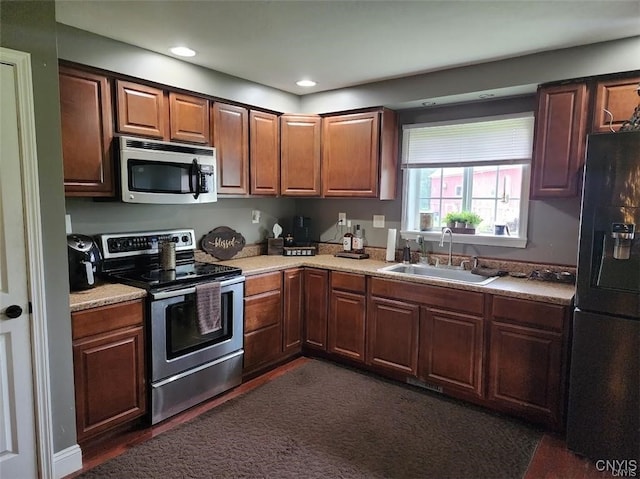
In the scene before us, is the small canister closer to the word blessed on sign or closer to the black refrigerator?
the word blessed on sign

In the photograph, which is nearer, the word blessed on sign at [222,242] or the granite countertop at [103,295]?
the granite countertop at [103,295]

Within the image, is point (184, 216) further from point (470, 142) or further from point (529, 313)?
point (529, 313)

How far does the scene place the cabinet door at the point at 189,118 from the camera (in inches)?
113

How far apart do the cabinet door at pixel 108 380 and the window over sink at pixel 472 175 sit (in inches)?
94.4

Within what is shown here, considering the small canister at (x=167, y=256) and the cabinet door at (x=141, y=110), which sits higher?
the cabinet door at (x=141, y=110)

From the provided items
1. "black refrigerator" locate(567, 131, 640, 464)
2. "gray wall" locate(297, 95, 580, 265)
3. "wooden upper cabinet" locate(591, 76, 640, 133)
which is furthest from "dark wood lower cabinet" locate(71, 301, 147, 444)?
"wooden upper cabinet" locate(591, 76, 640, 133)

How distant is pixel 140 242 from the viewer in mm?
2893

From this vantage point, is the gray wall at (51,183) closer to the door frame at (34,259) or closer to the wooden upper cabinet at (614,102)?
the door frame at (34,259)

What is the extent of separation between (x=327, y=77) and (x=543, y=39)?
154 centimetres

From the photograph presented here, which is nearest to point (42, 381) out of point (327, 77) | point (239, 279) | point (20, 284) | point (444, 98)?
point (20, 284)

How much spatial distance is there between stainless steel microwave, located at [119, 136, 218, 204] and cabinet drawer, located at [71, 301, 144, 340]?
27.4 inches

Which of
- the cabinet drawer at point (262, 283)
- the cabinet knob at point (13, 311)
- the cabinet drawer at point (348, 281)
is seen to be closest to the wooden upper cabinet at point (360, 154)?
the cabinet drawer at point (348, 281)

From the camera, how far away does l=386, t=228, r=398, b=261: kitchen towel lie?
3590 millimetres

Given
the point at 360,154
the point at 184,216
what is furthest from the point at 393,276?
the point at 184,216
